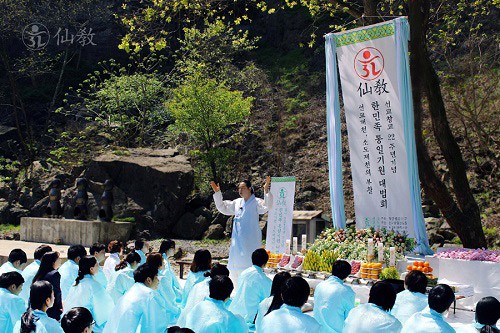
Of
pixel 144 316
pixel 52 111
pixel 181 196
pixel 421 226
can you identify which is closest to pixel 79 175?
pixel 181 196

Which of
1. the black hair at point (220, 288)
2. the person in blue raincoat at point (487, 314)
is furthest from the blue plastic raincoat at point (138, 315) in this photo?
the person in blue raincoat at point (487, 314)

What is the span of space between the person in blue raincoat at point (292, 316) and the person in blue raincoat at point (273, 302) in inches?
14.4

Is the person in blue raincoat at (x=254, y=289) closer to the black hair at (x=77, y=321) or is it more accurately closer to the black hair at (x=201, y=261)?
the black hair at (x=201, y=261)

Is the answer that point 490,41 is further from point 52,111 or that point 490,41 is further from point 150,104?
point 52,111

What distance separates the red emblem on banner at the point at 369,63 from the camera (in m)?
10.2

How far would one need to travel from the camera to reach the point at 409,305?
Result: 19.5 feet

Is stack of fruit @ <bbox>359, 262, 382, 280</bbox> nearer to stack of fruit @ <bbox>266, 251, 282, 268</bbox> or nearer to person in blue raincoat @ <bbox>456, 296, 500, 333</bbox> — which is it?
stack of fruit @ <bbox>266, 251, 282, 268</bbox>

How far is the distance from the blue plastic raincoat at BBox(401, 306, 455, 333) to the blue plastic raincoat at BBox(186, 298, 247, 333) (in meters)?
1.24

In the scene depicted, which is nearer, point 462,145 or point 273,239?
point 273,239

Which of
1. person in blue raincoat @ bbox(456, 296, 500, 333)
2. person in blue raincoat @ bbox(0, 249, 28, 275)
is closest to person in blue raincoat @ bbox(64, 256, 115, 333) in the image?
person in blue raincoat @ bbox(0, 249, 28, 275)

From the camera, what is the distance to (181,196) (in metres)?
19.3

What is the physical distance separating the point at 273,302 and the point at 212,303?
0.52 metres

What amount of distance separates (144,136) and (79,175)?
414 cm
